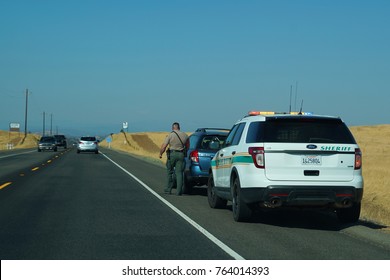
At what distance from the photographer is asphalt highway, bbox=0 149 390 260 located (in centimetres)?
830

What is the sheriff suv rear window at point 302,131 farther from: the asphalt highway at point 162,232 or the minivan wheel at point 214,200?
the minivan wheel at point 214,200

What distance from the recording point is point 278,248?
343 inches

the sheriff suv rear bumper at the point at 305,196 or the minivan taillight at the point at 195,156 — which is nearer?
the sheriff suv rear bumper at the point at 305,196

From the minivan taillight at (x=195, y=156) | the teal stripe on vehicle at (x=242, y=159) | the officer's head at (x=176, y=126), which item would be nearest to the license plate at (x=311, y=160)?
the teal stripe on vehicle at (x=242, y=159)

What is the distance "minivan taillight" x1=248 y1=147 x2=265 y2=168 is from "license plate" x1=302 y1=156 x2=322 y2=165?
71 centimetres

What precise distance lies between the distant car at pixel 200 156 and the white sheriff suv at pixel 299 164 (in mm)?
5054

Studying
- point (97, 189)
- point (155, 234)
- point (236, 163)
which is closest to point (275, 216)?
point (236, 163)

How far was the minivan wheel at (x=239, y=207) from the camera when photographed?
11.0 m

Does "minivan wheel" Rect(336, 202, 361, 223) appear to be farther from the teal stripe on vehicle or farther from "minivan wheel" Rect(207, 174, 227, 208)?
"minivan wheel" Rect(207, 174, 227, 208)

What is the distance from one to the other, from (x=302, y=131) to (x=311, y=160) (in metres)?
0.58

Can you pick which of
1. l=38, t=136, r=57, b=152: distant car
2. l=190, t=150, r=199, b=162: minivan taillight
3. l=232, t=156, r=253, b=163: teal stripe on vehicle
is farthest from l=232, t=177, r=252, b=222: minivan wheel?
l=38, t=136, r=57, b=152: distant car

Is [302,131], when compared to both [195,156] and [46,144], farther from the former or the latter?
[46,144]

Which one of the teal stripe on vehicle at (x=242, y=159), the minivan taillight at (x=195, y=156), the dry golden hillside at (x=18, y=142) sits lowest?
the dry golden hillside at (x=18, y=142)

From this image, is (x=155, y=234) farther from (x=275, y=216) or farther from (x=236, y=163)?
(x=275, y=216)
